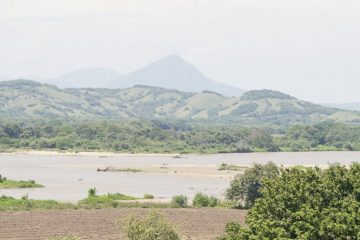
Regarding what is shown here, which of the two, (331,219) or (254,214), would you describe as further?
(254,214)

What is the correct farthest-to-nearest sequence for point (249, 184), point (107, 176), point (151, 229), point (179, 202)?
point (107, 176) → point (179, 202) → point (249, 184) → point (151, 229)

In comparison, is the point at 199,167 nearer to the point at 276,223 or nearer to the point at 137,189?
the point at 137,189

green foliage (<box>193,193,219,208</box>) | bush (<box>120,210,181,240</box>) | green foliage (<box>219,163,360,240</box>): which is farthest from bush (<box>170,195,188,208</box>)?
green foliage (<box>219,163,360,240</box>)

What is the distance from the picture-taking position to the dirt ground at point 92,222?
212 feet

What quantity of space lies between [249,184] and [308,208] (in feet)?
160

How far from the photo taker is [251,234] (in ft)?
130

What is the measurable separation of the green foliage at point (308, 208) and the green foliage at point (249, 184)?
142 ft

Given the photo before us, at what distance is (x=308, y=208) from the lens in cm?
3881

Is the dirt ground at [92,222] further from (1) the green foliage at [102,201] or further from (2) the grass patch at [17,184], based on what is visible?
(2) the grass patch at [17,184]

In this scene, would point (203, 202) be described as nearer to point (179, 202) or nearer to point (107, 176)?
point (179, 202)

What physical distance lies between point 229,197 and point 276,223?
50.5 metres

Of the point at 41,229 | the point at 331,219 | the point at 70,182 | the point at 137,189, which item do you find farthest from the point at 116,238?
the point at 70,182

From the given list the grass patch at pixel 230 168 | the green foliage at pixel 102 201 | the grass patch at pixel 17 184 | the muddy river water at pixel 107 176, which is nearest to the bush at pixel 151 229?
the green foliage at pixel 102 201

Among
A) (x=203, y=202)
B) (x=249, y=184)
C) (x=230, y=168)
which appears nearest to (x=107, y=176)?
(x=230, y=168)
